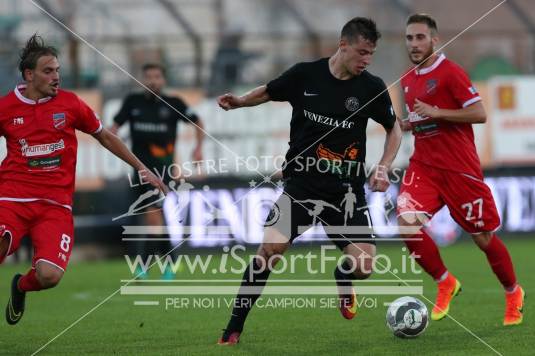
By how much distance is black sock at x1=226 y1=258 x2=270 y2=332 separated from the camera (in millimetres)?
8148

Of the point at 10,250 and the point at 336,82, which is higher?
the point at 336,82

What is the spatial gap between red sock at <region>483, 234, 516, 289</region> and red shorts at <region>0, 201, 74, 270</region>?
352 centimetres

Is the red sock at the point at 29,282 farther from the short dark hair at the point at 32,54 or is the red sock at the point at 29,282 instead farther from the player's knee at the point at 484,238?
the player's knee at the point at 484,238

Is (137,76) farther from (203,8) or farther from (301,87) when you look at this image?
(301,87)

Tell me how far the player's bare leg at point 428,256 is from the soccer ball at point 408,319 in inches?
36.4

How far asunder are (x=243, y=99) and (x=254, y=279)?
141 centimetres

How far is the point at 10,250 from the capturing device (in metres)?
8.20

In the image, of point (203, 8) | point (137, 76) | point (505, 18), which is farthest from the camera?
point (505, 18)

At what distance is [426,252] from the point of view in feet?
30.4

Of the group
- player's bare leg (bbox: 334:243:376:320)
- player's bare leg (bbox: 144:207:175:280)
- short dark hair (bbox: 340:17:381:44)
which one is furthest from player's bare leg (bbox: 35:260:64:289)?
player's bare leg (bbox: 144:207:175:280)

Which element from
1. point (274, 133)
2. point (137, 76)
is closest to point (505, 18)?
point (274, 133)

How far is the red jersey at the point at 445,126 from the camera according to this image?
9117mm

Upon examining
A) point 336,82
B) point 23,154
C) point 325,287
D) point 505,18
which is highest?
point 505,18

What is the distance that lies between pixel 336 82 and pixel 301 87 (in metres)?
0.28
